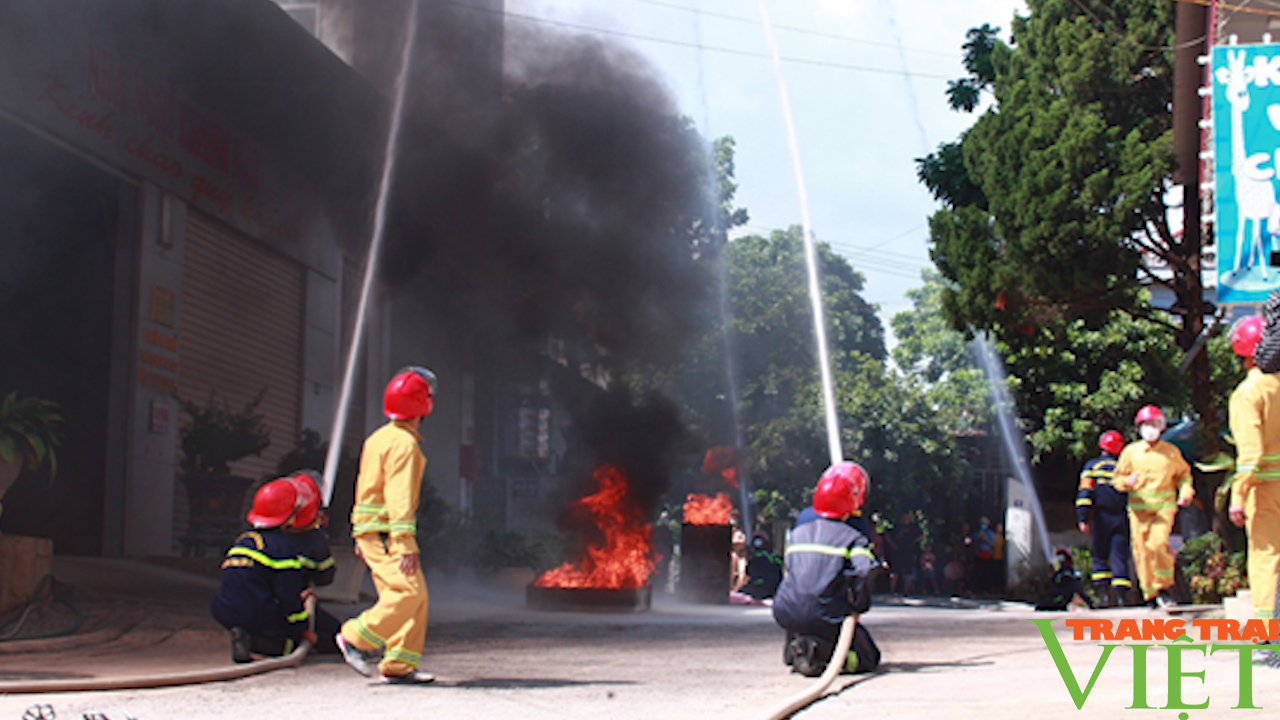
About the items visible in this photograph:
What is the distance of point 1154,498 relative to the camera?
10555 mm

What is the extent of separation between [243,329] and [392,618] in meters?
11.6

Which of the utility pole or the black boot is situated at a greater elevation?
the utility pole

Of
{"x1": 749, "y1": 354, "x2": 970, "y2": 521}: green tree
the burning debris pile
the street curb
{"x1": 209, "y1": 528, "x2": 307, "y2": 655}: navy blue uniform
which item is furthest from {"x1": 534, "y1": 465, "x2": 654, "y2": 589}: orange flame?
{"x1": 749, "y1": 354, "x2": 970, "y2": 521}: green tree

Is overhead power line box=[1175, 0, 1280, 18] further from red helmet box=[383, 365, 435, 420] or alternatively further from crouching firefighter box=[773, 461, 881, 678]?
red helmet box=[383, 365, 435, 420]

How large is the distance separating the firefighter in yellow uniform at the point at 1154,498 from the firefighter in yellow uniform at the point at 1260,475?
118 inches

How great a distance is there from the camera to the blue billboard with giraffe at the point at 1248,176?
37.9 feet

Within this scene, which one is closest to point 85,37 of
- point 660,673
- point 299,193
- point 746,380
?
point 299,193

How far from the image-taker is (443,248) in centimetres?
1786

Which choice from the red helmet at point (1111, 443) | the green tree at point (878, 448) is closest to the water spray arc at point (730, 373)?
the green tree at point (878, 448)

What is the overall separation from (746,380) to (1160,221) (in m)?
13.4

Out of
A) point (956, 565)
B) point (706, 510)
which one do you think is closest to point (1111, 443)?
point (706, 510)

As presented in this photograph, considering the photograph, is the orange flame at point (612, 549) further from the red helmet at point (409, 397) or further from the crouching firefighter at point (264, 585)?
the red helmet at point (409, 397)

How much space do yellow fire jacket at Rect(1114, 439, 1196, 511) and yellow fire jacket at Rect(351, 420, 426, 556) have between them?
624cm

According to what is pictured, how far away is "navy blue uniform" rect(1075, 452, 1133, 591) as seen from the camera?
36.9 ft
